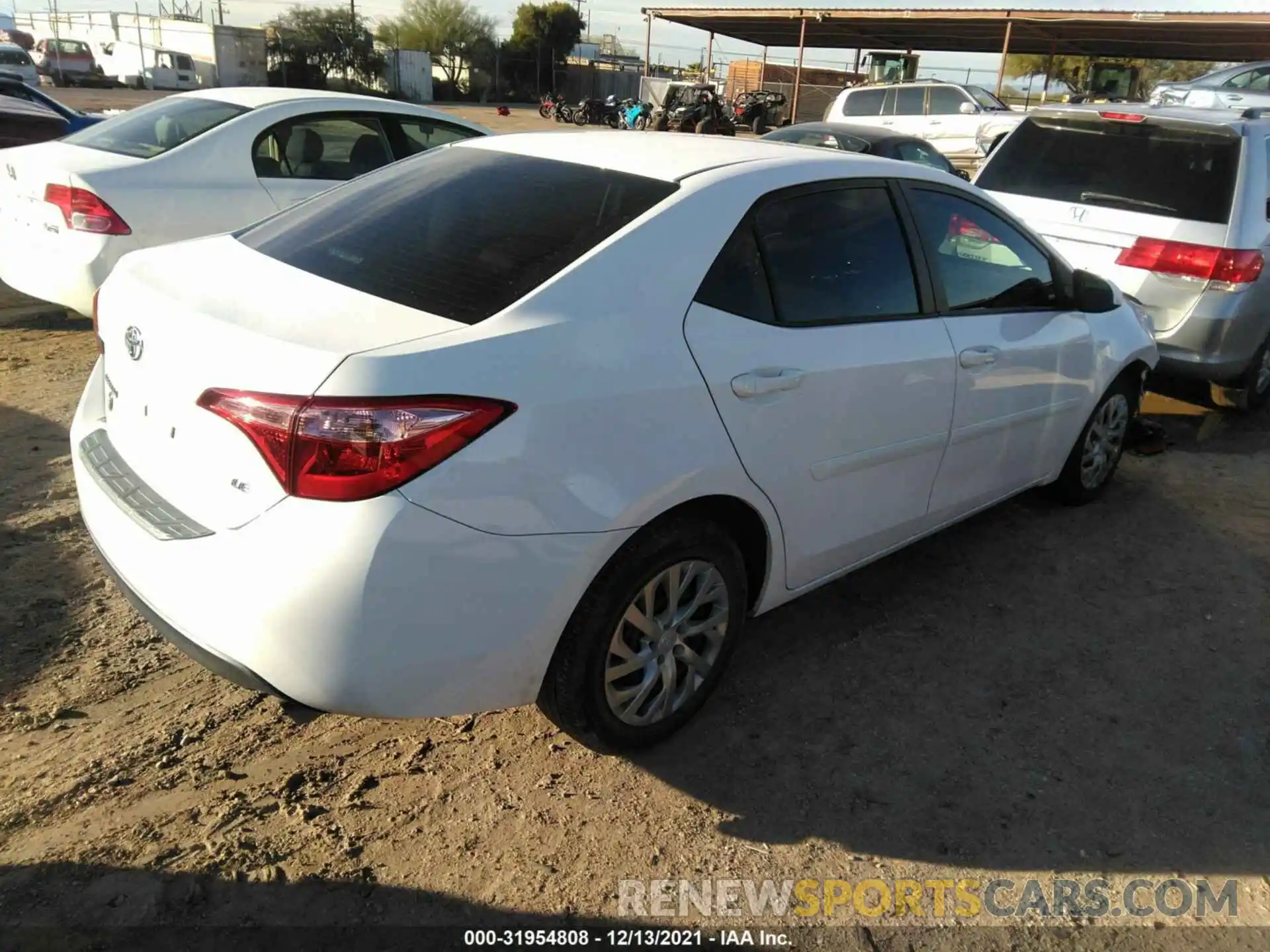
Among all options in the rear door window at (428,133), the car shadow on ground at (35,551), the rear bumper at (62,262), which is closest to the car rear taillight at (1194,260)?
the rear door window at (428,133)

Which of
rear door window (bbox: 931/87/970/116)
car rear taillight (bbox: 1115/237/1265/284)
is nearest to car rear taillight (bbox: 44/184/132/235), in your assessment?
car rear taillight (bbox: 1115/237/1265/284)

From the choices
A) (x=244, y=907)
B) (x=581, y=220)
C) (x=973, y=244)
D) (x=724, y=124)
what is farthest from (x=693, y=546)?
(x=724, y=124)

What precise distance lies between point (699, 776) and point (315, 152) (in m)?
5.49

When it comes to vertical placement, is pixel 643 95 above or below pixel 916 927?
above

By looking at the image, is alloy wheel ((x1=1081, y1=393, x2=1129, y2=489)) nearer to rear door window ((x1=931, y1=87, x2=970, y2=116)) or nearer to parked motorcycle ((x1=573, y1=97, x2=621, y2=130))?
rear door window ((x1=931, y1=87, x2=970, y2=116))

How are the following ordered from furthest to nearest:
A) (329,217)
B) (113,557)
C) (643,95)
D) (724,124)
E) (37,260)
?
(643,95) < (724,124) < (37,260) < (329,217) < (113,557)

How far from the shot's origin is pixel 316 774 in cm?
274

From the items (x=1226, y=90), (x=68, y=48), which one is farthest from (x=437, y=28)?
(x=1226, y=90)

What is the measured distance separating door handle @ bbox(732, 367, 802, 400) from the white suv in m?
16.9

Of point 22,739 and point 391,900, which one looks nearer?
point 391,900

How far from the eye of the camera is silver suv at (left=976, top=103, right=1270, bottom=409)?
18.1 ft

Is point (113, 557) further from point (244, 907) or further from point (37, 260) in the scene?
point (37, 260)

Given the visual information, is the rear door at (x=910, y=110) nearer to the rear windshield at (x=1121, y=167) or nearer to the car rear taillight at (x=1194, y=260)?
the rear windshield at (x=1121, y=167)

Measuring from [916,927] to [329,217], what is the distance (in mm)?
2612
